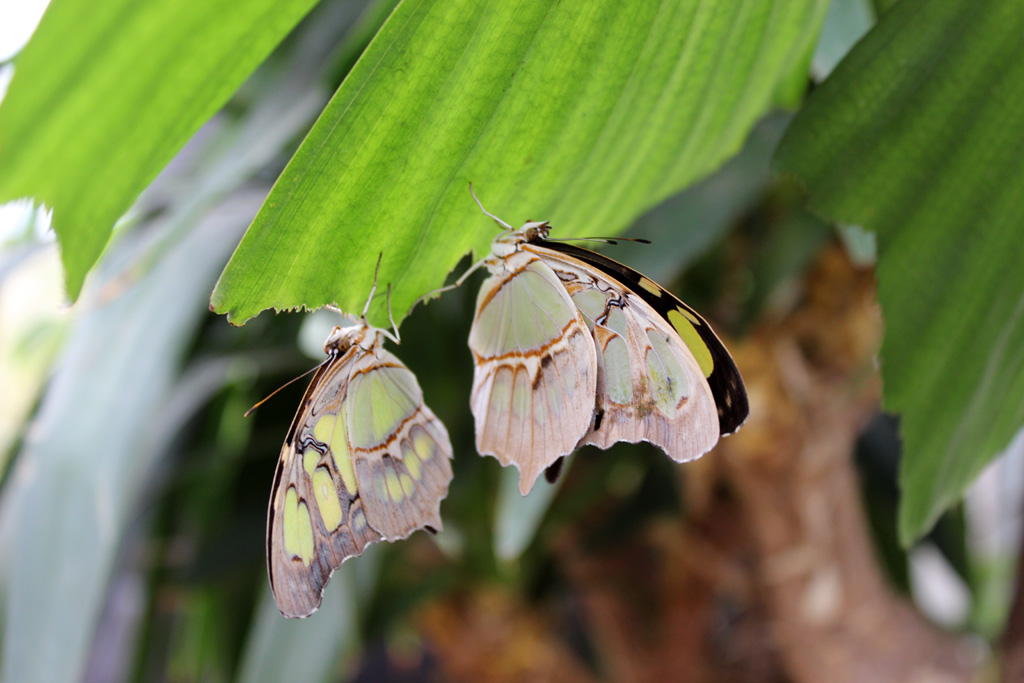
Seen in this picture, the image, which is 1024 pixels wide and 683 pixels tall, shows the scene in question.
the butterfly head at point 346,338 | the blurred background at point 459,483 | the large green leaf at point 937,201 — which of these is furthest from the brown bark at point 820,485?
the butterfly head at point 346,338

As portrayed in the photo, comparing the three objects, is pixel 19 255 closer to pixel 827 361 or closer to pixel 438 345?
pixel 438 345

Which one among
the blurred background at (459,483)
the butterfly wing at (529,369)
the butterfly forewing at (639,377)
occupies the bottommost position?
the blurred background at (459,483)

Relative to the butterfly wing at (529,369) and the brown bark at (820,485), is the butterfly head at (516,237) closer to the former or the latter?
the butterfly wing at (529,369)

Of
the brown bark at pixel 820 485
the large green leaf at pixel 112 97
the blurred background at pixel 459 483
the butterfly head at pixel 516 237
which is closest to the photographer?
the large green leaf at pixel 112 97

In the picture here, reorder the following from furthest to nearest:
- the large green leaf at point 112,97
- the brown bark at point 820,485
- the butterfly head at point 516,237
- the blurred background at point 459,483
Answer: the brown bark at point 820,485 → the blurred background at point 459,483 → the butterfly head at point 516,237 → the large green leaf at point 112,97

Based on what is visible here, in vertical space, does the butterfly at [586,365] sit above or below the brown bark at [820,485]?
above

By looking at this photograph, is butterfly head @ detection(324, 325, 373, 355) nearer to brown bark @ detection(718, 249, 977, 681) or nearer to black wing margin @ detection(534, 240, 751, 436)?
black wing margin @ detection(534, 240, 751, 436)
